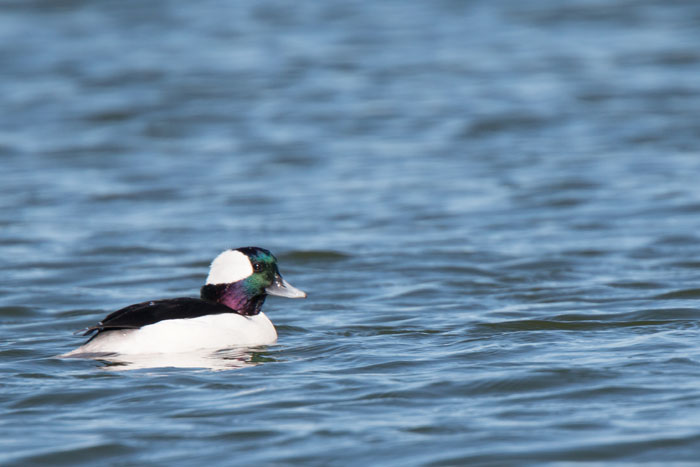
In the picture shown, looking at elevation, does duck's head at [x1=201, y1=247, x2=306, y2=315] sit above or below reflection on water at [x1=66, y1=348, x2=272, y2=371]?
above

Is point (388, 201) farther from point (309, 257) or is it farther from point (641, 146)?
point (641, 146)

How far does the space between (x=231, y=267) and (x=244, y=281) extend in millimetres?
151

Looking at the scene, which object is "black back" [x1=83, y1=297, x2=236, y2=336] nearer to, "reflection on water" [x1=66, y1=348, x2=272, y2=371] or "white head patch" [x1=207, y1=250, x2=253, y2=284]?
"reflection on water" [x1=66, y1=348, x2=272, y2=371]

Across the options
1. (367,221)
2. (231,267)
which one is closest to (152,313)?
(231,267)

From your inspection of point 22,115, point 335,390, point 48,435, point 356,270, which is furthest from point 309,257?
point 22,115

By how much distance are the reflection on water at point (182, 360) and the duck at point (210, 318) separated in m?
0.04

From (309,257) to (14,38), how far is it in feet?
54.9

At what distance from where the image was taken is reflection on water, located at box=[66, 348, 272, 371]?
805cm

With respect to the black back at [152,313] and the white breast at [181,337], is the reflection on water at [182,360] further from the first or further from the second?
the black back at [152,313]

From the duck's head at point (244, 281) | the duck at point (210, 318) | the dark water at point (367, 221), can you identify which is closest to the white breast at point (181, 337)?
the duck at point (210, 318)

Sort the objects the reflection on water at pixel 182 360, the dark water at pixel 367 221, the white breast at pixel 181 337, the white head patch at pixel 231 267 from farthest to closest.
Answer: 1. the white head patch at pixel 231 267
2. the white breast at pixel 181 337
3. the reflection on water at pixel 182 360
4. the dark water at pixel 367 221

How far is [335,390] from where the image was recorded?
24.1ft

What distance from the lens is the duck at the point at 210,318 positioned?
8.34m

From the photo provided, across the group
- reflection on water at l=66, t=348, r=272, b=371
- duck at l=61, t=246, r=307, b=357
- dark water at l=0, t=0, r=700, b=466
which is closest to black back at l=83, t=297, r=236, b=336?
duck at l=61, t=246, r=307, b=357
